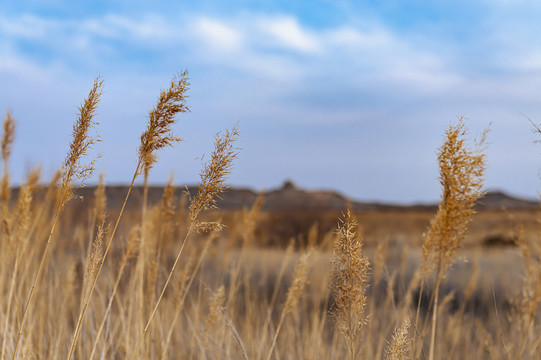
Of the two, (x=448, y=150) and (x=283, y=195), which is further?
(x=283, y=195)

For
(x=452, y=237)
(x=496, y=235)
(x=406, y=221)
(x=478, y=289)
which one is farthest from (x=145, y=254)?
(x=406, y=221)

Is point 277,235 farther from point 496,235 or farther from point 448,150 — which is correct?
point 448,150

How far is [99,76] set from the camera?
57.0 inches

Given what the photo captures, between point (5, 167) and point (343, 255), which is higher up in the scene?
point (5, 167)

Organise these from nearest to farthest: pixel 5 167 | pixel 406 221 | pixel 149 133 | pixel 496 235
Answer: pixel 149 133
pixel 5 167
pixel 496 235
pixel 406 221

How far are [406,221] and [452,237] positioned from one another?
18327mm

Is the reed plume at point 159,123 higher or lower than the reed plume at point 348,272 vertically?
higher

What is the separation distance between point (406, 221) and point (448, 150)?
18406 millimetres

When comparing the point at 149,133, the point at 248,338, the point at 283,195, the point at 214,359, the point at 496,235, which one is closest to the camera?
the point at 149,133

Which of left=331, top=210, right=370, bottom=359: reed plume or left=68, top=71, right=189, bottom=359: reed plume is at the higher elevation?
left=68, top=71, right=189, bottom=359: reed plume

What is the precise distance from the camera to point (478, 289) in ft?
23.7

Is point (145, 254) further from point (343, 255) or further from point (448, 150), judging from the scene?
point (448, 150)

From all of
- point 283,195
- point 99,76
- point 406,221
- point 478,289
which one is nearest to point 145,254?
point 99,76

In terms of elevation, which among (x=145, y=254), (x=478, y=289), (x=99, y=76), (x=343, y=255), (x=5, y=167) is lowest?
(x=478, y=289)
